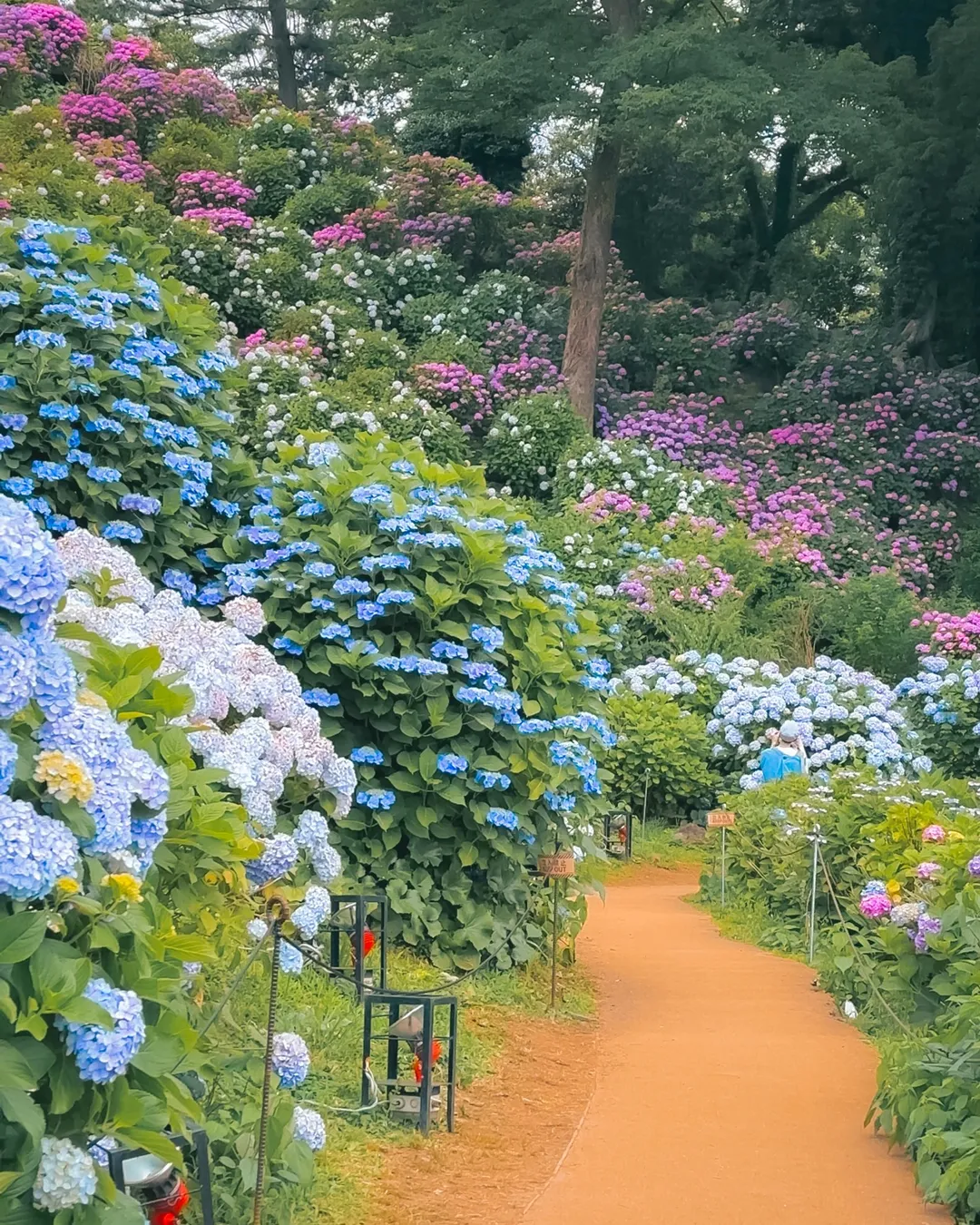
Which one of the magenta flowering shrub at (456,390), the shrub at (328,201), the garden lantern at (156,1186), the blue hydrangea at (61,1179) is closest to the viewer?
the blue hydrangea at (61,1179)

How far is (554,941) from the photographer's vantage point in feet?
19.2

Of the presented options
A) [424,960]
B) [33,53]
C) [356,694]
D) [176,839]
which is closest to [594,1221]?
[176,839]

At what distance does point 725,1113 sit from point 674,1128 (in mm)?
241

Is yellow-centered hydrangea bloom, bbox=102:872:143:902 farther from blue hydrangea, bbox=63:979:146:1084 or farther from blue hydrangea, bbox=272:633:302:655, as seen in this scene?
blue hydrangea, bbox=272:633:302:655

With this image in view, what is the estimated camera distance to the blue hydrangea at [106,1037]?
6.70 ft

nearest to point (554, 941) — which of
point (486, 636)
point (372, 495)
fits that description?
point (486, 636)

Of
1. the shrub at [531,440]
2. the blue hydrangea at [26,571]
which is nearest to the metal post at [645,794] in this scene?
the shrub at [531,440]

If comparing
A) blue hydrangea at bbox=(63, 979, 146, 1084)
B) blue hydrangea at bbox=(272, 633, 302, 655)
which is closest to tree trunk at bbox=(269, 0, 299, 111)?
blue hydrangea at bbox=(272, 633, 302, 655)

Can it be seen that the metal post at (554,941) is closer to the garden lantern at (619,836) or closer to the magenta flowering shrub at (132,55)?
the garden lantern at (619,836)

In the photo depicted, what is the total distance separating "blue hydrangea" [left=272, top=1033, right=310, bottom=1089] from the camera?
3387mm

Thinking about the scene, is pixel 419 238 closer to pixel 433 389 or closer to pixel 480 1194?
pixel 433 389

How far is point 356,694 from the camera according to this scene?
5.57 meters

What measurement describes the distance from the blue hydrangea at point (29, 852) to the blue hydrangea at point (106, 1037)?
0.69 ft

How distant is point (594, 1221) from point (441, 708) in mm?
2241
